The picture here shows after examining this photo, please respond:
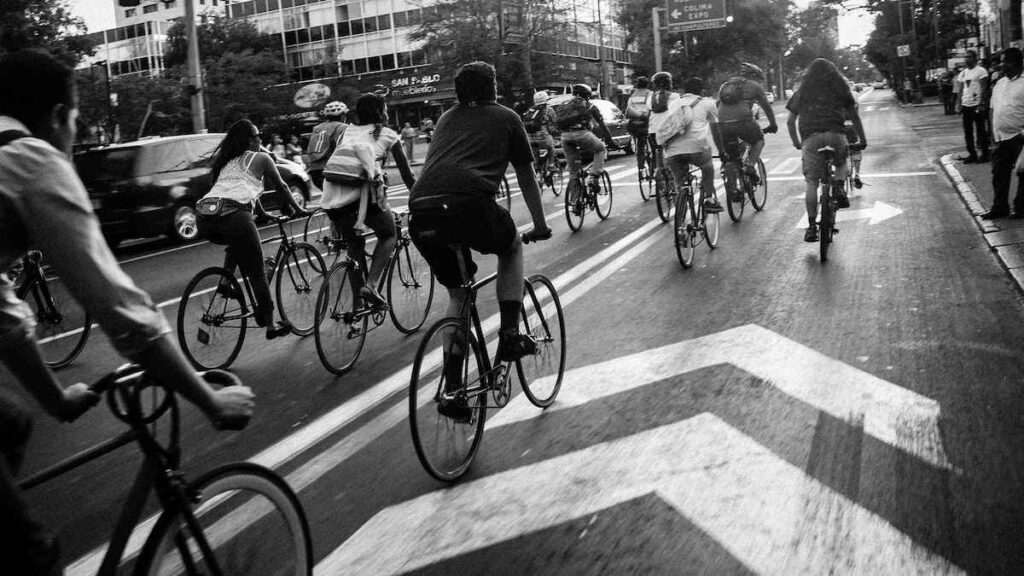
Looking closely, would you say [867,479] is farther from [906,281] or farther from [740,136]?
[740,136]

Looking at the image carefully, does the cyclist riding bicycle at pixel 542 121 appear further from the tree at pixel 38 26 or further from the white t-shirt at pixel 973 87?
the tree at pixel 38 26

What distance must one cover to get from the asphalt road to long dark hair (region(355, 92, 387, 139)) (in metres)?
1.59

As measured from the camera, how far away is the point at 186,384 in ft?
7.06

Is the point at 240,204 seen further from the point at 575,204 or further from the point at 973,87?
the point at 973,87

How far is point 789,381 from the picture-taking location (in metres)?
5.33

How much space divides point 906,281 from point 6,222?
7269 millimetres

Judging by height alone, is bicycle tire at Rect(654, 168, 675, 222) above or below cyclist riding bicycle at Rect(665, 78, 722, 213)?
below

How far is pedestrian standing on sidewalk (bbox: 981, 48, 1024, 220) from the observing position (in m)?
10.4

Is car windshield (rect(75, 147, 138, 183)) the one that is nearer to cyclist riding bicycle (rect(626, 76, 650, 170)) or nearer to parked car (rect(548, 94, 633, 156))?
cyclist riding bicycle (rect(626, 76, 650, 170))

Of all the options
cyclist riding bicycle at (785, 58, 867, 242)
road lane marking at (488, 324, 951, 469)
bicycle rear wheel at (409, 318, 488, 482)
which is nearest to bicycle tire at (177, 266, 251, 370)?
road lane marking at (488, 324, 951, 469)

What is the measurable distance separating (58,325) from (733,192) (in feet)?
25.7

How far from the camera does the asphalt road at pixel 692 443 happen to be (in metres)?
3.41

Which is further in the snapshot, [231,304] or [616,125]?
[616,125]

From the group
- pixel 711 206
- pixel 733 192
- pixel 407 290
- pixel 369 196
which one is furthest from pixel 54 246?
pixel 733 192
